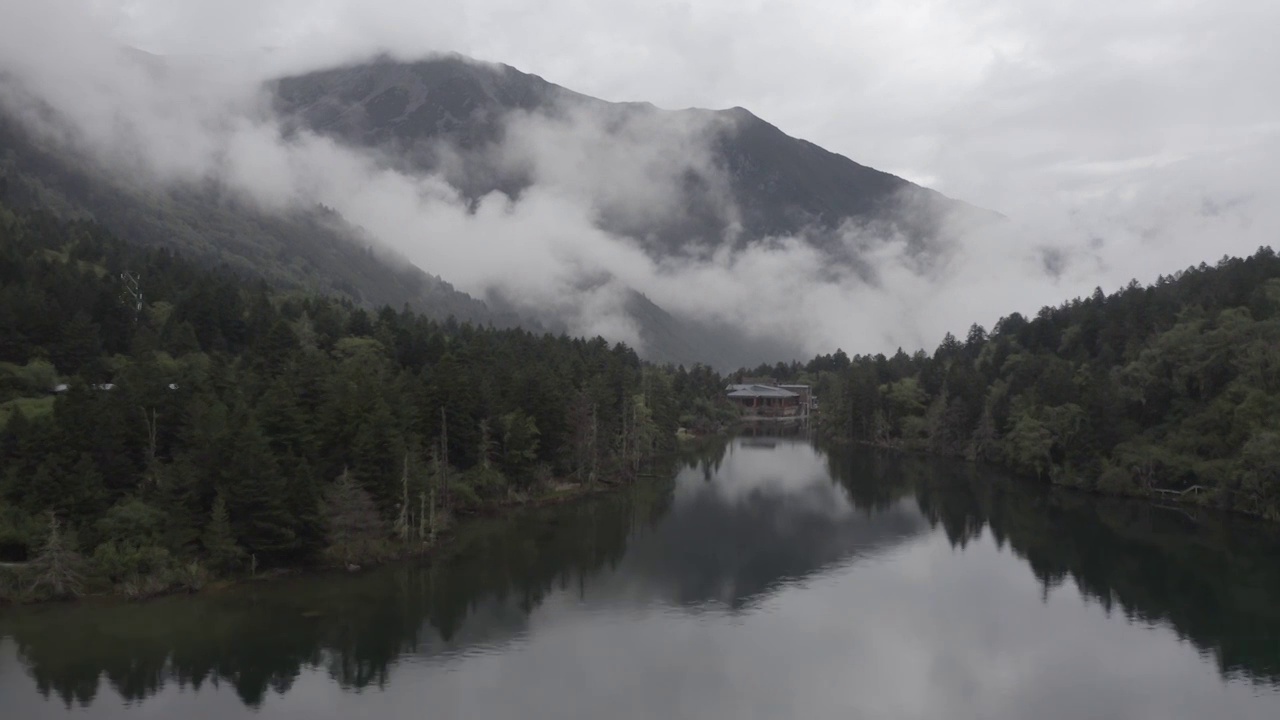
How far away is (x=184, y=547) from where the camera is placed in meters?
31.4

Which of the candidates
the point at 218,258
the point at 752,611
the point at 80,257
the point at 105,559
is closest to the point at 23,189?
the point at 218,258

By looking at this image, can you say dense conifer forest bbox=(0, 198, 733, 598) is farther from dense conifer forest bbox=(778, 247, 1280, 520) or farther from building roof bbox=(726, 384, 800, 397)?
building roof bbox=(726, 384, 800, 397)

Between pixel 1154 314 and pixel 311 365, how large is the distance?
61.6 meters

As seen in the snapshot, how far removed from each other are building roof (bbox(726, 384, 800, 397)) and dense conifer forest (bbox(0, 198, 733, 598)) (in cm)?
7454

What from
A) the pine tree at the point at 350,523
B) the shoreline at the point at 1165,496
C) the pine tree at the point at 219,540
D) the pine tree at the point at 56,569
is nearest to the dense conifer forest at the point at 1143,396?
the shoreline at the point at 1165,496

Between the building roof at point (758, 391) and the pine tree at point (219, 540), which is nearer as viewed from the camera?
the pine tree at point (219, 540)

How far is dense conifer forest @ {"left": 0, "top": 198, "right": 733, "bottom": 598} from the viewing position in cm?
3095

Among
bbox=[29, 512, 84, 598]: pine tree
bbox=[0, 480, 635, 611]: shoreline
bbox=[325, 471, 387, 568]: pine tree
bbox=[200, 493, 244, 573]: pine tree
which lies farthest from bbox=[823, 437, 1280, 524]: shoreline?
bbox=[29, 512, 84, 598]: pine tree

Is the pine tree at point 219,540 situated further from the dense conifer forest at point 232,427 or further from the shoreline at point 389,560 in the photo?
the shoreline at point 389,560

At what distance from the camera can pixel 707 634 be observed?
30.2 meters

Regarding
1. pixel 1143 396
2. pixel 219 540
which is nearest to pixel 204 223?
pixel 219 540

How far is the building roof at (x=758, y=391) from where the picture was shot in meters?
146

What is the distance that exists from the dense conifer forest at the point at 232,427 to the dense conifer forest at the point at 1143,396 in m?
29.5

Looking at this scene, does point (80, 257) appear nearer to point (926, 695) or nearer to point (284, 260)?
point (926, 695)
